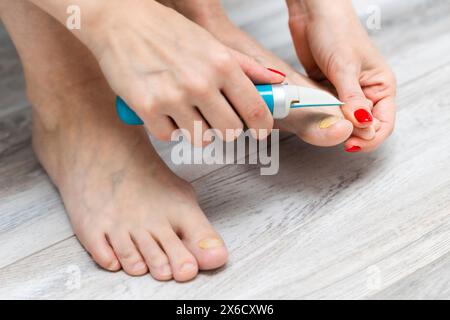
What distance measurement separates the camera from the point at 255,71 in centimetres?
77

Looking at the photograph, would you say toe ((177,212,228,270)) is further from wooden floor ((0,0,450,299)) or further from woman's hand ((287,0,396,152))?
woman's hand ((287,0,396,152))

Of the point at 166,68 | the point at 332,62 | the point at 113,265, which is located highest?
A: the point at 166,68

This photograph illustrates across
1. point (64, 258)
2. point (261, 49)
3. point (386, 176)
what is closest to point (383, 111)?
point (386, 176)

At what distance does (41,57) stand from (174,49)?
0.83ft

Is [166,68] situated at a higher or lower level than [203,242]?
higher

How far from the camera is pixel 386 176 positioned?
2.92ft

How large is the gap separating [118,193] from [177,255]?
0.12 metres

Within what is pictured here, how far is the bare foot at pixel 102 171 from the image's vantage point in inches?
30.2

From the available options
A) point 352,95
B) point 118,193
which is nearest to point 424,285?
point 352,95

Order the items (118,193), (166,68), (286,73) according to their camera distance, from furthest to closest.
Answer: (286,73) < (118,193) < (166,68)

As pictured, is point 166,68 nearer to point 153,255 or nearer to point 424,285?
point 153,255

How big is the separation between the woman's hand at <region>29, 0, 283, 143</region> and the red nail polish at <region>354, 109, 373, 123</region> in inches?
6.5

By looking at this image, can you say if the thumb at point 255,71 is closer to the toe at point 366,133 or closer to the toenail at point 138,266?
the toe at point 366,133

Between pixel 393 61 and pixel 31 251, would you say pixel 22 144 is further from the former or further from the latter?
pixel 393 61
